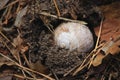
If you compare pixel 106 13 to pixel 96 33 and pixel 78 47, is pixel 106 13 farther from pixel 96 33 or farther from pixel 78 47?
pixel 78 47

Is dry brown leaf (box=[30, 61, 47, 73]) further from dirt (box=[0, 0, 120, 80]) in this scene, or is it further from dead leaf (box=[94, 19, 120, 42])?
dead leaf (box=[94, 19, 120, 42])

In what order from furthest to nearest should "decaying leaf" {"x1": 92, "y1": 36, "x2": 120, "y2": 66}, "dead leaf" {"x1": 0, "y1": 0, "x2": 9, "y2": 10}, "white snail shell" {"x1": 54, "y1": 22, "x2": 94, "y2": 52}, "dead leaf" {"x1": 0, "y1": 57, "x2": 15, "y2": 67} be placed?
"dead leaf" {"x1": 0, "y1": 0, "x2": 9, "y2": 10} < "dead leaf" {"x1": 0, "y1": 57, "x2": 15, "y2": 67} < "white snail shell" {"x1": 54, "y1": 22, "x2": 94, "y2": 52} < "decaying leaf" {"x1": 92, "y1": 36, "x2": 120, "y2": 66}

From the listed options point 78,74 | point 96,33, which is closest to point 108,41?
point 96,33

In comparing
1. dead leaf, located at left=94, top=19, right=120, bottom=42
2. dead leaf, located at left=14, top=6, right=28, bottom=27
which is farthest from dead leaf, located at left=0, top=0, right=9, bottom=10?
dead leaf, located at left=94, top=19, right=120, bottom=42

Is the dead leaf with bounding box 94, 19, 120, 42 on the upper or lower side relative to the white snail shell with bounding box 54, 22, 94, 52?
lower

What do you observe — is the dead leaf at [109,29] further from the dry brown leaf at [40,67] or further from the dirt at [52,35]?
the dry brown leaf at [40,67]

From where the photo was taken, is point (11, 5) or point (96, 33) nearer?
point (96, 33)
